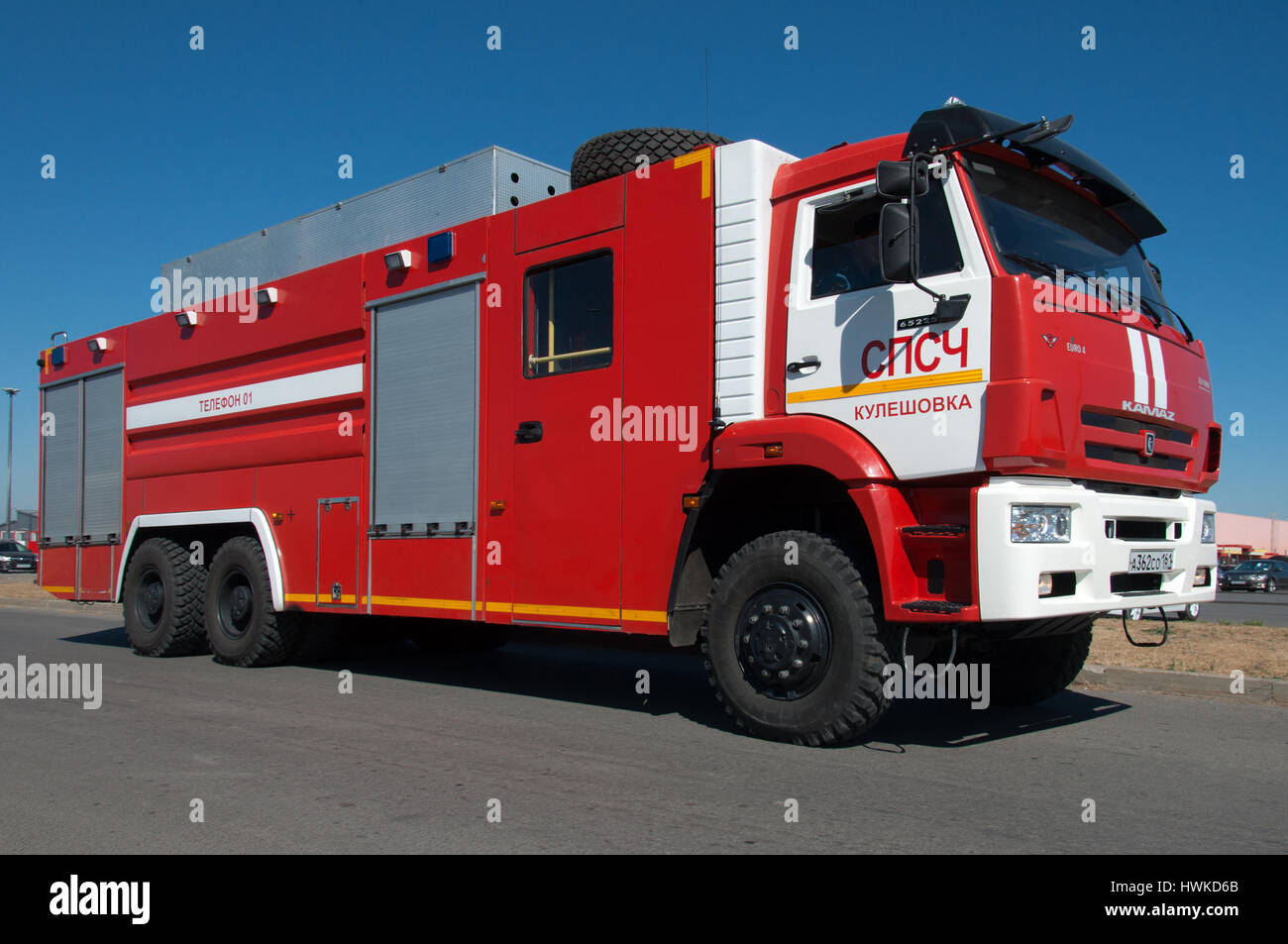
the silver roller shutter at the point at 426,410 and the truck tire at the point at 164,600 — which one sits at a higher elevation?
the silver roller shutter at the point at 426,410

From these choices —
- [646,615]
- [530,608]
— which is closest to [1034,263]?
[646,615]

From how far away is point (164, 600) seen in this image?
9539 mm

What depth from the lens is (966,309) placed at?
481 centimetres

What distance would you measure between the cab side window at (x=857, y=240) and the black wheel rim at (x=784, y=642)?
62.5 inches

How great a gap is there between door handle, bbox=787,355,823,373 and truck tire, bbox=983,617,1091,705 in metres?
2.19

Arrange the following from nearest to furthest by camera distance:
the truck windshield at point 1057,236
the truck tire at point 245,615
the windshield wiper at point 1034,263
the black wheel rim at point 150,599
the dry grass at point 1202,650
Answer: the windshield wiper at point 1034,263 < the truck windshield at point 1057,236 < the dry grass at point 1202,650 < the truck tire at point 245,615 < the black wheel rim at point 150,599

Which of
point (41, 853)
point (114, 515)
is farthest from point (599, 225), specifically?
point (114, 515)

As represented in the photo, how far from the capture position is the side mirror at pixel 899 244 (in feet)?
15.7

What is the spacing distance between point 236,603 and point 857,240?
6.37 meters

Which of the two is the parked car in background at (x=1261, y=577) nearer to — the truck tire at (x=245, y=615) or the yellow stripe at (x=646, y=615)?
the truck tire at (x=245, y=615)

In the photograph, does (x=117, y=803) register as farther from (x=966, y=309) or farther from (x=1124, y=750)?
(x=1124, y=750)

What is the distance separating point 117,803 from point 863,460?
11.8ft

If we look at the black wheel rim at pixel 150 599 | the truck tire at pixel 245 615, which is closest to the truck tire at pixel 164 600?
the black wheel rim at pixel 150 599

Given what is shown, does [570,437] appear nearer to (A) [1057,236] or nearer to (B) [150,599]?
(A) [1057,236]
